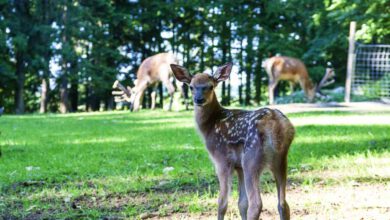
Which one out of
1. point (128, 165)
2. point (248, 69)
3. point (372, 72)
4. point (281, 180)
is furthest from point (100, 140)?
point (248, 69)

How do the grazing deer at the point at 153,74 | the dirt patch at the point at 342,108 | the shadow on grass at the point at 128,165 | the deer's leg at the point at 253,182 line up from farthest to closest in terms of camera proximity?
the grazing deer at the point at 153,74, the dirt patch at the point at 342,108, the shadow on grass at the point at 128,165, the deer's leg at the point at 253,182

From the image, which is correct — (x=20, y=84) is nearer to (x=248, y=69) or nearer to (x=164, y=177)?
(x=248, y=69)

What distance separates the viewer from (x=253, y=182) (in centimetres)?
432

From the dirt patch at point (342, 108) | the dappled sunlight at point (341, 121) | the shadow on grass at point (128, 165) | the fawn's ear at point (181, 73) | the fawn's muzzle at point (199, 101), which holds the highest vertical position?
the fawn's ear at point (181, 73)

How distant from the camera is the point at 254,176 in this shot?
4324mm

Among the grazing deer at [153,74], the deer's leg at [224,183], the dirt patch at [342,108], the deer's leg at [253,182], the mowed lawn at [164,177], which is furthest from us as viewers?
the grazing deer at [153,74]

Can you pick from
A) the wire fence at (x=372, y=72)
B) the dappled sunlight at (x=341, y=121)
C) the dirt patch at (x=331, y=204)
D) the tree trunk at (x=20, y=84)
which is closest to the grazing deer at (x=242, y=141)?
the dirt patch at (x=331, y=204)

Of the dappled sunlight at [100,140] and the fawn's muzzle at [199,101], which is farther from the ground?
the fawn's muzzle at [199,101]

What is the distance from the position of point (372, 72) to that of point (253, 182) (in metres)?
19.4

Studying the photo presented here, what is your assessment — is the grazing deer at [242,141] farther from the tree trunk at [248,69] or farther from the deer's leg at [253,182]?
the tree trunk at [248,69]

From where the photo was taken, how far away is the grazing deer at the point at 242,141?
4.34 metres

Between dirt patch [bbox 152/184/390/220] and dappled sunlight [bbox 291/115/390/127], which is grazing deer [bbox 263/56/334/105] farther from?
dirt patch [bbox 152/184/390/220]

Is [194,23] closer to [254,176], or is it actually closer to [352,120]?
[352,120]

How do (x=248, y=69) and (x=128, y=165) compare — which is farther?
(x=248, y=69)
